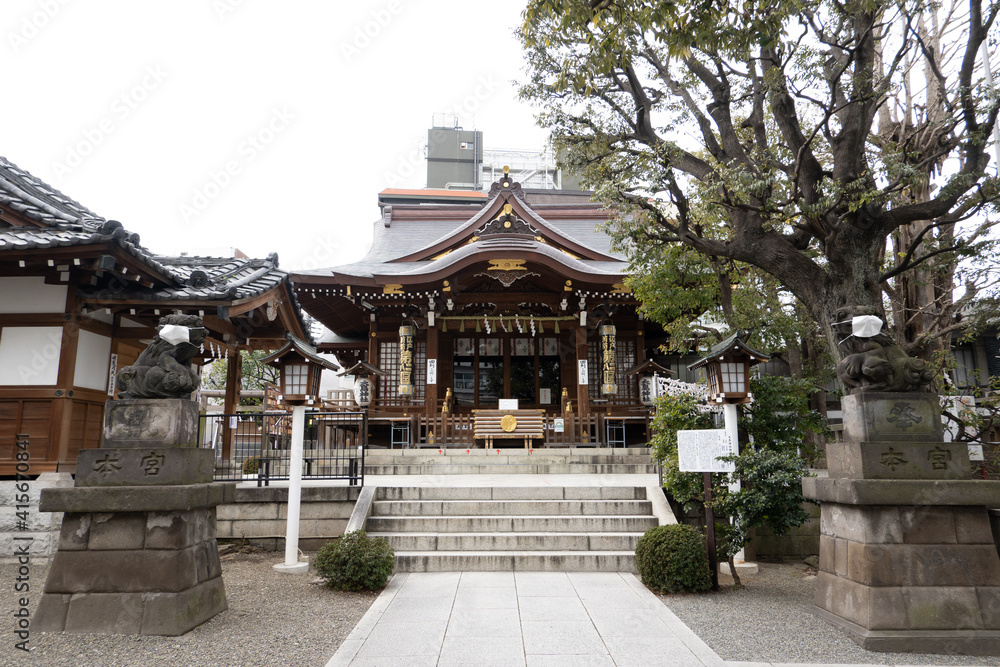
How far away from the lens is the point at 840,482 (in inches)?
204

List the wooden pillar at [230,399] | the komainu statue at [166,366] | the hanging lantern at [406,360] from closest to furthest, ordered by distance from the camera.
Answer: the komainu statue at [166,366], the wooden pillar at [230,399], the hanging lantern at [406,360]

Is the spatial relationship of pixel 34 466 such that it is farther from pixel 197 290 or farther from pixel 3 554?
pixel 197 290

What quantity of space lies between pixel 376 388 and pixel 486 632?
12419 mm

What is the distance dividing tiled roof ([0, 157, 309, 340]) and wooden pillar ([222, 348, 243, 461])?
2044 mm

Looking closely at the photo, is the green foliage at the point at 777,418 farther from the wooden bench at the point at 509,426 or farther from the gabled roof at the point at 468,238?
the wooden bench at the point at 509,426

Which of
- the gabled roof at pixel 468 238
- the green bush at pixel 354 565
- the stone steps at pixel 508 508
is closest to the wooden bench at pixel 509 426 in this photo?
the gabled roof at pixel 468 238

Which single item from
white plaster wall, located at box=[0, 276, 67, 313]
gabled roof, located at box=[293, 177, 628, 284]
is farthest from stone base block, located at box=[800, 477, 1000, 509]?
gabled roof, located at box=[293, 177, 628, 284]

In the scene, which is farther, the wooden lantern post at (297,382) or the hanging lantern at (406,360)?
the hanging lantern at (406,360)

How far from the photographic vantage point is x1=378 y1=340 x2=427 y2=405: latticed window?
1692cm

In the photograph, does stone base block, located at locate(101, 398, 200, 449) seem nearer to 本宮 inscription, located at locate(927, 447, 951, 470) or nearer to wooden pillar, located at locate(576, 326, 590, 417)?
本宮 inscription, located at locate(927, 447, 951, 470)

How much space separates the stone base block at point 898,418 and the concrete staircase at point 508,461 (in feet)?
21.5

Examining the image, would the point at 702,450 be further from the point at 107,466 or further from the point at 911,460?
the point at 107,466

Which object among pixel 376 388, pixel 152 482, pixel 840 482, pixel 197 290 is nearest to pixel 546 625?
pixel 840 482

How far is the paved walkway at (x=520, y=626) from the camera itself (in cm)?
451
